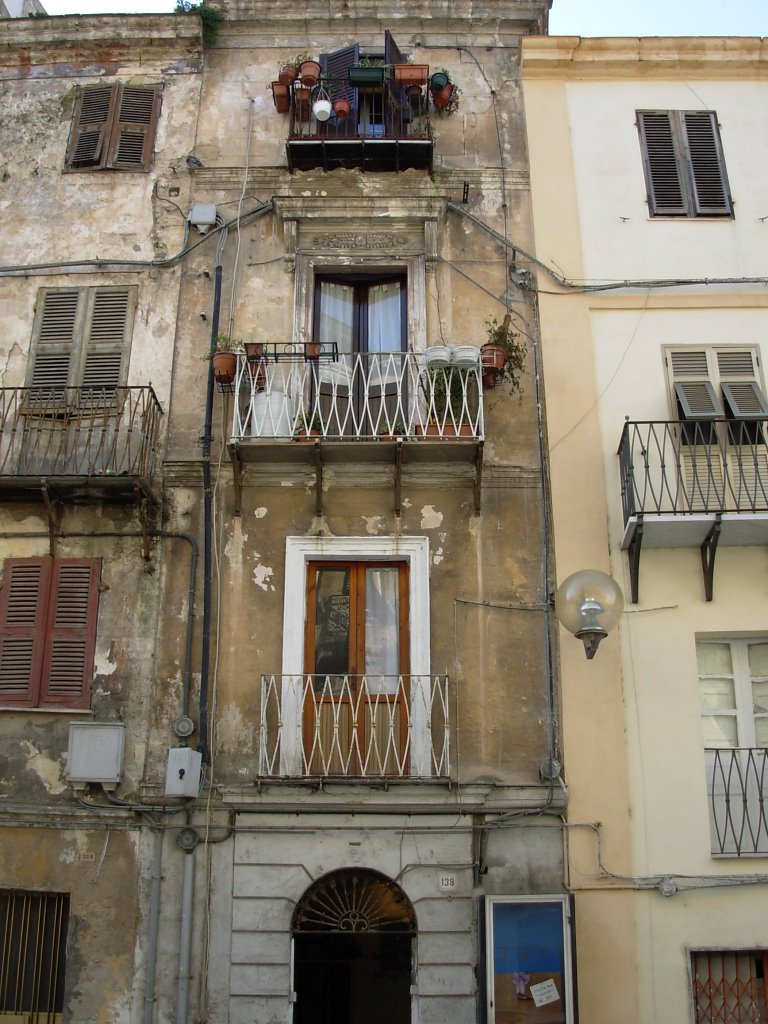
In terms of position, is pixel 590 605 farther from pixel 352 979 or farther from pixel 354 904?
pixel 352 979

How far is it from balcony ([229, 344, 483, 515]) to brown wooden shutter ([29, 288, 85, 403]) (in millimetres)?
2098

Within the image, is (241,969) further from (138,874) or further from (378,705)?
(378,705)

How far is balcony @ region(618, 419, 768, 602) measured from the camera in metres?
10.1

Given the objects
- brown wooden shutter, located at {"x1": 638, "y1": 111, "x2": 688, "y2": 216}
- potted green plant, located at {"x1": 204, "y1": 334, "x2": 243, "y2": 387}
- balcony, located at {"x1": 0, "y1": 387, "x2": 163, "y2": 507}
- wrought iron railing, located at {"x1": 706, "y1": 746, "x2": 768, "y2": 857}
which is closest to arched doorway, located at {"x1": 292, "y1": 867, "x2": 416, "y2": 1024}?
wrought iron railing, located at {"x1": 706, "y1": 746, "x2": 768, "y2": 857}

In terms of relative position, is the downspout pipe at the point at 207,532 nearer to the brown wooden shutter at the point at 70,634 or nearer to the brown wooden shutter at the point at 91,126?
the brown wooden shutter at the point at 70,634

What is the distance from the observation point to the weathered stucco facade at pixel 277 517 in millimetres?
9453

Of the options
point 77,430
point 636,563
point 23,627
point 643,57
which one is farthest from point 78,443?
point 643,57

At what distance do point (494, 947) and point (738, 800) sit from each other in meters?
2.82

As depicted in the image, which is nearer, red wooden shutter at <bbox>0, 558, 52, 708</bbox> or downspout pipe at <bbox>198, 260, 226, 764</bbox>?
downspout pipe at <bbox>198, 260, 226, 764</bbox>

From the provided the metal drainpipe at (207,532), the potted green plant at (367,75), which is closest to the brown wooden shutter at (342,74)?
the potted green plant at (367,75)

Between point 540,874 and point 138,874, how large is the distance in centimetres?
376

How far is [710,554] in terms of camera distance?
10180 mm

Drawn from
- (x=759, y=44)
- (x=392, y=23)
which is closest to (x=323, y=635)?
(x=392, y=23)

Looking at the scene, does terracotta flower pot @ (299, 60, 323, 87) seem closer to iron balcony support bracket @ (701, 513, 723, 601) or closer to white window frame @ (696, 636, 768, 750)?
iron balcony support bracket @ (701, 513, 723, 601)
